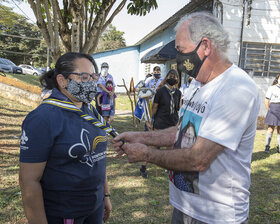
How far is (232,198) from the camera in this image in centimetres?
153

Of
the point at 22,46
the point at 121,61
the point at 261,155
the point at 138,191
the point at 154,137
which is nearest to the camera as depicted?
the point at 154,137

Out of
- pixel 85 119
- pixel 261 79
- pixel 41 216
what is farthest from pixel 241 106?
pixel 261 79

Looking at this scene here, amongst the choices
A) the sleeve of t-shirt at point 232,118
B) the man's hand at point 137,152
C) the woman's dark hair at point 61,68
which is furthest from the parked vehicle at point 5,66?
the sleeve of t-shirt at point 232,118

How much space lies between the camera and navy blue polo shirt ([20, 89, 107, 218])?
5.01 ft

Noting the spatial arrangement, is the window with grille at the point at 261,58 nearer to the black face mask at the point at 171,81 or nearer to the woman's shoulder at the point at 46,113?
the black face mask at the point at 171,81

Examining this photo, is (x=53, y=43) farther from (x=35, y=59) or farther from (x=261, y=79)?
(x=35, y=59)

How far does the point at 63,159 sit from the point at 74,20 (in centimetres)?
537

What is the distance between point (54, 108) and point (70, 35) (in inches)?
224

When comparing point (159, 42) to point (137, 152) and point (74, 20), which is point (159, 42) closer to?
point (74, 20)

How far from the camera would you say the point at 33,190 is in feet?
5.08

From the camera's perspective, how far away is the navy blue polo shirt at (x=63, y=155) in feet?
5.01

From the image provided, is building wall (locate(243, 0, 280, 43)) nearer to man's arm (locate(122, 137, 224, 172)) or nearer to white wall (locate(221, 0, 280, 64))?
white wall (locate(221, 0, 280, 64))

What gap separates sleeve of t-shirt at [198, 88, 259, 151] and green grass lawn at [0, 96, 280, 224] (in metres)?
2.51

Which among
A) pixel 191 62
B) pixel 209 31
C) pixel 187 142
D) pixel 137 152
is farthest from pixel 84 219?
pixel 209 31
